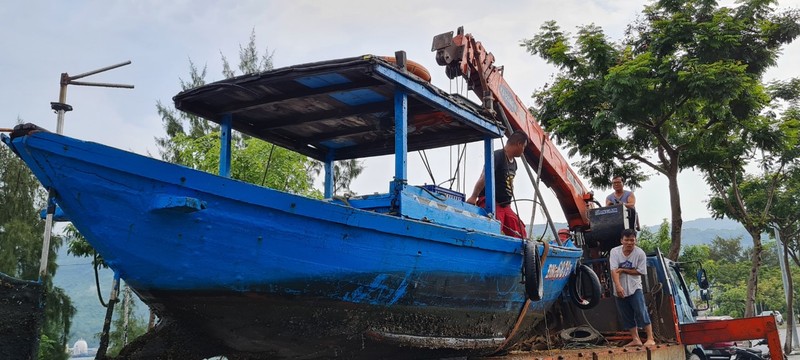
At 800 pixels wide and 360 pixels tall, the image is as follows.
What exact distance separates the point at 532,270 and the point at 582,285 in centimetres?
183

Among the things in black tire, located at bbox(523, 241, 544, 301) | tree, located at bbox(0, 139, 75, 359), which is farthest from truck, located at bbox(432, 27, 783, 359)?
tree, located at bbox(0, 139, 75, 359)

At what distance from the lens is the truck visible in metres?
6.82

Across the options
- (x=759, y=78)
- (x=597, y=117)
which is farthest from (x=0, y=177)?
(x=759, y=78)

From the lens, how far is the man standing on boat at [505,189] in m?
6.59

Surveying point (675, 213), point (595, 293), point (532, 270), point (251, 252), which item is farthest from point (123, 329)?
point (251, 252)

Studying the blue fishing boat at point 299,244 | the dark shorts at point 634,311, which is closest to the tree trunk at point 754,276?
the dark shorts at point 634,311

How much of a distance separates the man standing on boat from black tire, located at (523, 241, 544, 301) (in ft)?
2.66

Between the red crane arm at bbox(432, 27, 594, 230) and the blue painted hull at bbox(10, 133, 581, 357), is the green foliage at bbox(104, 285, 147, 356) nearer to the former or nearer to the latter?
the red crane arm at bbox(432, 27, 594, 230)

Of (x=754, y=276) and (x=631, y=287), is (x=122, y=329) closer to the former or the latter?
(x=631, y=287)

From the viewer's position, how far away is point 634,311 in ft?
23.1

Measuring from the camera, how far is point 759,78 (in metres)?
13.2

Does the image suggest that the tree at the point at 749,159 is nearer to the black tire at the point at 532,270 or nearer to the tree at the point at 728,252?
the black tire at the point at 532,270

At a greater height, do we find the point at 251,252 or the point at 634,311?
the point at 251,252

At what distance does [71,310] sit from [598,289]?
19.4m
